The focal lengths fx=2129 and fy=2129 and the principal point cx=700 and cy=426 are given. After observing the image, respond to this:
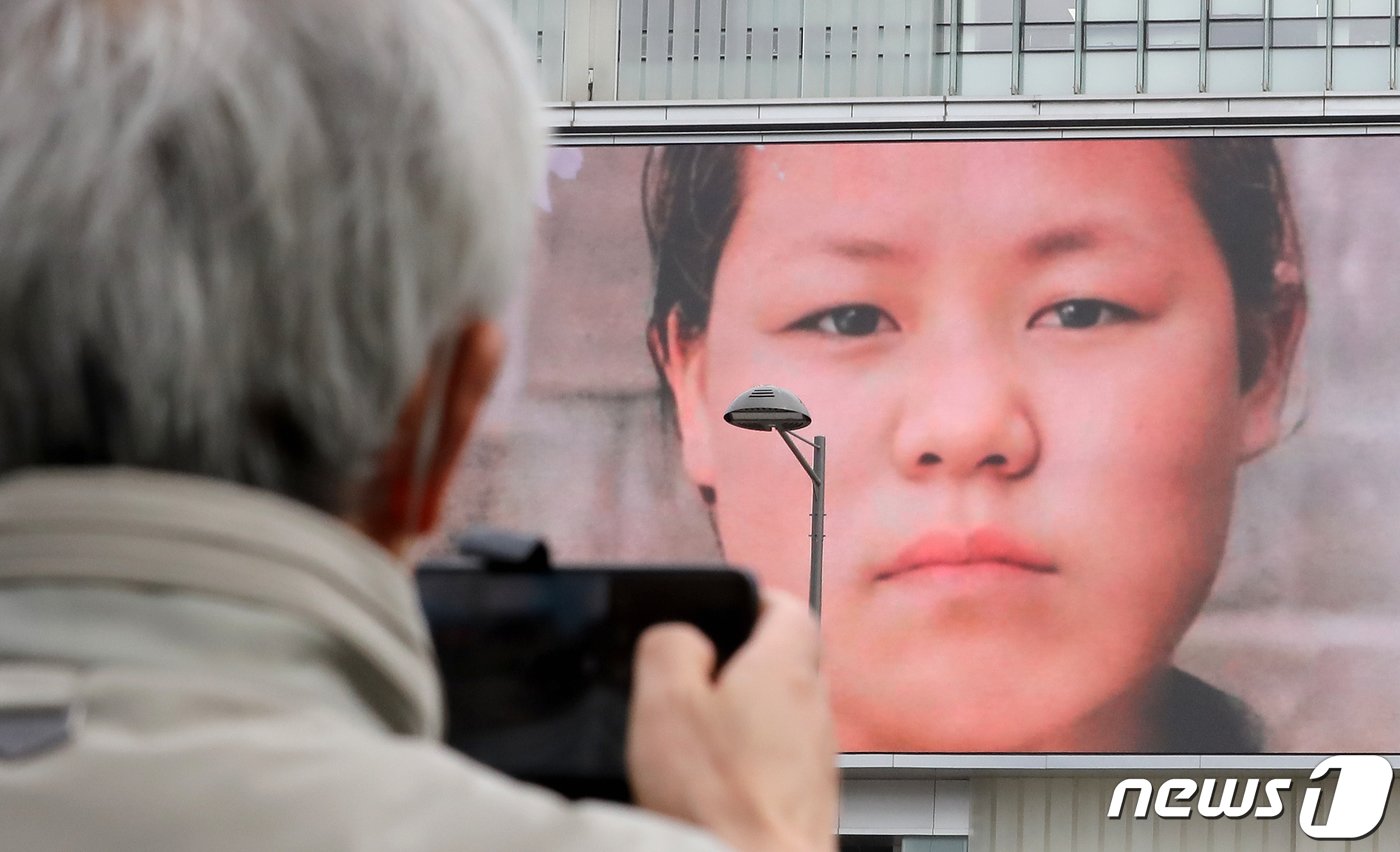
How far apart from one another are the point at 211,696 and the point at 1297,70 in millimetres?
23544

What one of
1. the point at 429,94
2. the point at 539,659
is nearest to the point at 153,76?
the point at 429,94

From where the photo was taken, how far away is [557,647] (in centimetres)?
105

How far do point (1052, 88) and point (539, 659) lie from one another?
887 inches

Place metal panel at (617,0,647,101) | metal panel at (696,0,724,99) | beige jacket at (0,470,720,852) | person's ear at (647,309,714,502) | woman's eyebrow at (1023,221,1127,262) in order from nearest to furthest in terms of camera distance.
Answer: beige jacket at (0,470,720,852) < woman's eyebrow at (1023,221,1127,262) < person's ear at (647,309,714,502) < metal panel at (696,0,724,99) < metal panel at (617,0,647,101)

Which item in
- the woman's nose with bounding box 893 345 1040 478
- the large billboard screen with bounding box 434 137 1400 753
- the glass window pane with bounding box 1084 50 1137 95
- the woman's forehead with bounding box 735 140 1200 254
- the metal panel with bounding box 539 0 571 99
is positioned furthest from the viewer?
the metal panel with bounding box 539 0 571 99

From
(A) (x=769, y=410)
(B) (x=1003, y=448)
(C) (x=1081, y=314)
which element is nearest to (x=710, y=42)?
(C) (x=1081, y=314)

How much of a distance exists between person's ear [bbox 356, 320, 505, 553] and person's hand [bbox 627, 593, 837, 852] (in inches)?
5.3

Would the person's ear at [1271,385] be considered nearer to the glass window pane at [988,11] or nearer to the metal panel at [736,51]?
the glass window pane at [988,11]

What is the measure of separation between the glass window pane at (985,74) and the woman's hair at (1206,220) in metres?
2.19

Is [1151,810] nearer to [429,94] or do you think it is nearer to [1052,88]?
[1052,88]

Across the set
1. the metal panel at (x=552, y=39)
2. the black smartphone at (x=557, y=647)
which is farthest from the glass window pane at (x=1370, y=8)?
the black smartphone at (x=557, y=647)

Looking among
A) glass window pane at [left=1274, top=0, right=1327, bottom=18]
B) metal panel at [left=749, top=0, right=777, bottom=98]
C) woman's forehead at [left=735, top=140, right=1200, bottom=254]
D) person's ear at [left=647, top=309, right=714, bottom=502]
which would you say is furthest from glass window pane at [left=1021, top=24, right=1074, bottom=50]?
person's ear at [left=647, top=309, right=714, bottom=502]

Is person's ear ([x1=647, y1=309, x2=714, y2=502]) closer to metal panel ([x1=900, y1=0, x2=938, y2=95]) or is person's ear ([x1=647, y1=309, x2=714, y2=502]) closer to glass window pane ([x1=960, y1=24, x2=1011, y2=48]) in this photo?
metal panel ([x1=900, y1=0, x2=938, y2=95])

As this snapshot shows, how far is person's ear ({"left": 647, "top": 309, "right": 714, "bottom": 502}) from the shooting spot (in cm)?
2198
